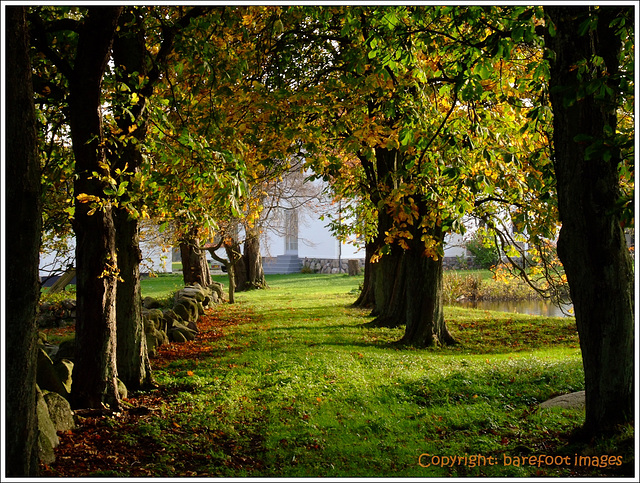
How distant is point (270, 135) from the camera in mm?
10664

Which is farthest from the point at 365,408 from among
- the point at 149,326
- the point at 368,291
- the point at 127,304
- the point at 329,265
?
the point at 329,265

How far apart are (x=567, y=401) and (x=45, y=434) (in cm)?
616

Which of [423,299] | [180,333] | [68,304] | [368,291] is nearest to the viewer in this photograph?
[423,299]

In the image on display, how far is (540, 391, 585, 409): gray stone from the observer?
6868 millimetres

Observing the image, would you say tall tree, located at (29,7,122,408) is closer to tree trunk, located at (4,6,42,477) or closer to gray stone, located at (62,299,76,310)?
tree trunk, located at (4,6,42,477)

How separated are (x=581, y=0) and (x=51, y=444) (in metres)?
6.19

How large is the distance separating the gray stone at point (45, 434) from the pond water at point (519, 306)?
65.8 feet

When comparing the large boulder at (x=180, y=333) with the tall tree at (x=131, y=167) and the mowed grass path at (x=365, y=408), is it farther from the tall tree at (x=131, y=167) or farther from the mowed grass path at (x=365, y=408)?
the tall tree at (x=131, y=167)

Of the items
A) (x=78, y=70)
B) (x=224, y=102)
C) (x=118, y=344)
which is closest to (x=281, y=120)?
(x=224, y=102)

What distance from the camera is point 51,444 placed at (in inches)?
207

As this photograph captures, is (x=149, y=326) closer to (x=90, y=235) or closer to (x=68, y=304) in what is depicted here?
(x=90, y=235)

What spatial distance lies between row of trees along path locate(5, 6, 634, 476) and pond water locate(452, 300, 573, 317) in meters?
12.0

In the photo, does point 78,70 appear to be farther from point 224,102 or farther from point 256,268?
point 256,268

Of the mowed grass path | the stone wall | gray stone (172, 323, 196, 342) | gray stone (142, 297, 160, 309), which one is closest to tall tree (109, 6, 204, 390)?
the mowed grass path
